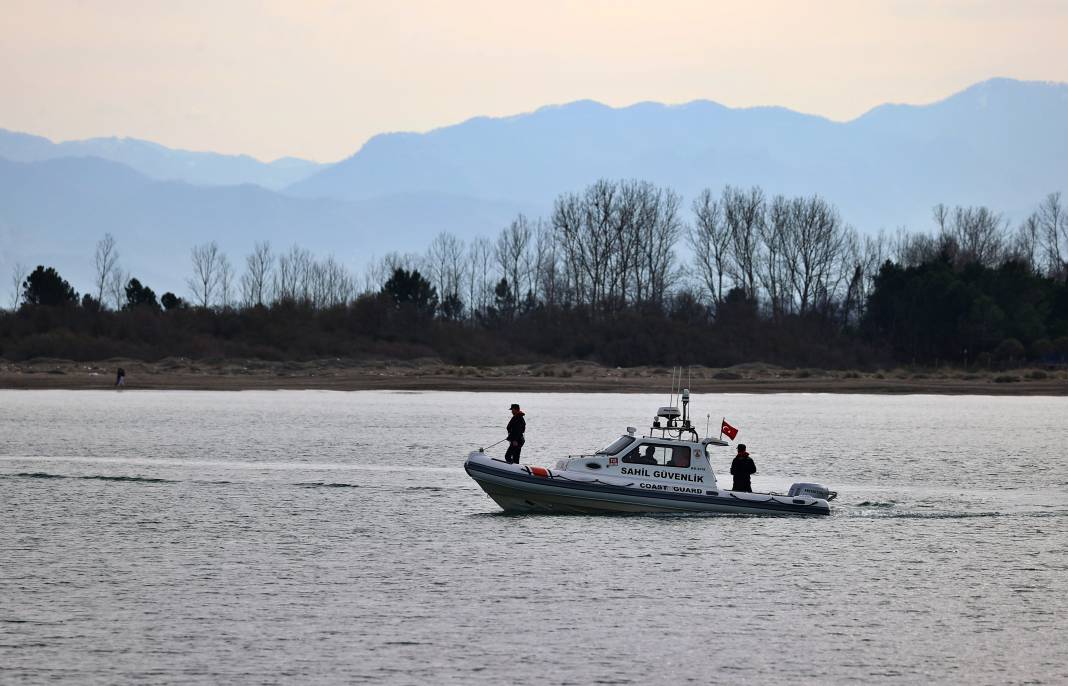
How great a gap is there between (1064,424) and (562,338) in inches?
2255

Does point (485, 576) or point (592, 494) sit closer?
point (485, 576)

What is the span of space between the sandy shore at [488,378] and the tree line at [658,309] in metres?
3.33

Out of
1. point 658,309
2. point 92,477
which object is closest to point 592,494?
point 92,477

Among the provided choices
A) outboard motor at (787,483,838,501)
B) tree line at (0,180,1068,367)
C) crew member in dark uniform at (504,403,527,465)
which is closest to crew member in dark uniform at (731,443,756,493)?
outboard motor at (787,483,838,501)

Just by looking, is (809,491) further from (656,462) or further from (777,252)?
(777,252)

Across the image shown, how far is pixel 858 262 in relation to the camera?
172m

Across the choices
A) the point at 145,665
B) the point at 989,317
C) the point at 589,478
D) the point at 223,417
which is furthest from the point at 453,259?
the point at 145,665

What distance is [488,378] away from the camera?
119 m

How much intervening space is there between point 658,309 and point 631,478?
108 m

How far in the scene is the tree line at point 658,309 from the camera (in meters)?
124

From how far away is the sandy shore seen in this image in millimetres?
109438

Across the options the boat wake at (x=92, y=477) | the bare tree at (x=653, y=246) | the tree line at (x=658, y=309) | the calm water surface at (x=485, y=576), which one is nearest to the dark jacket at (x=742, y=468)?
the calm water surface at (x=485, y=576)

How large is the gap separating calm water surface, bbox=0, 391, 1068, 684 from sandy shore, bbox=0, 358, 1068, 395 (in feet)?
162

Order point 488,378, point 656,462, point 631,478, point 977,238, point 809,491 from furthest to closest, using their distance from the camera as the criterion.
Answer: point 977,238 < point 488,378 < point 809,491 < point 656,462 < point 631,478
